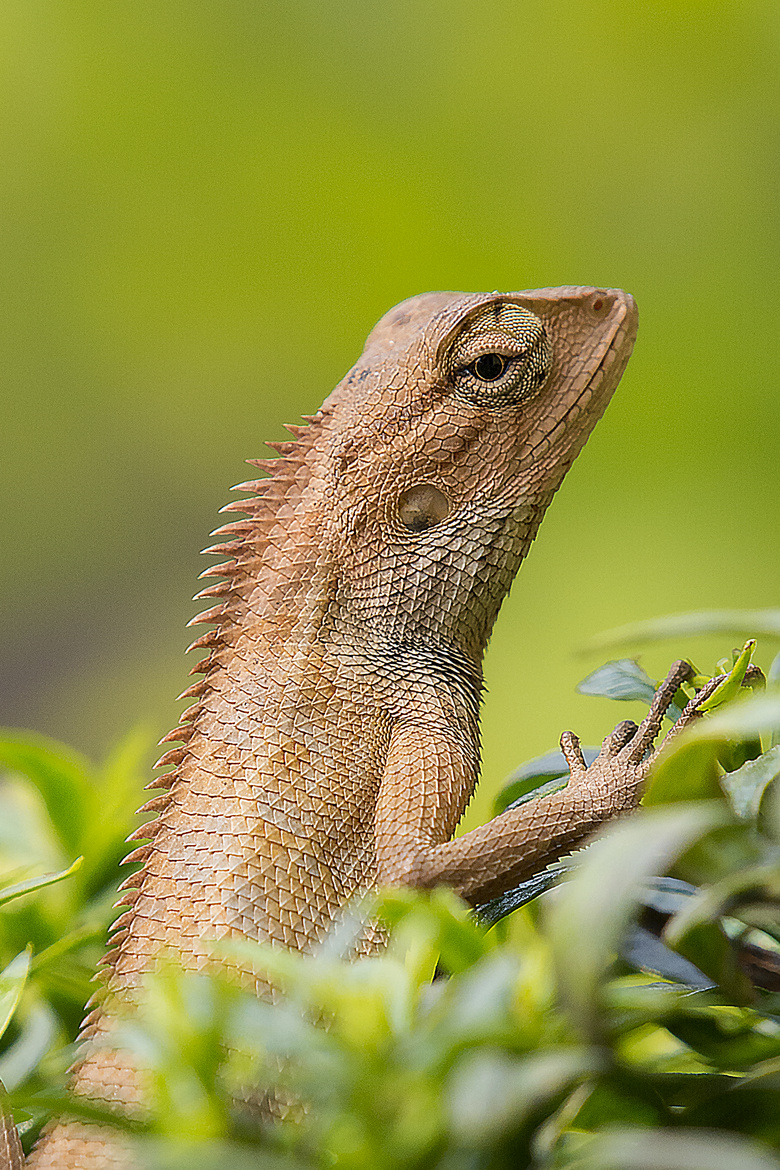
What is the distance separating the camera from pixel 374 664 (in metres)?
1.85

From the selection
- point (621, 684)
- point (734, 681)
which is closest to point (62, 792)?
point (621, 684)

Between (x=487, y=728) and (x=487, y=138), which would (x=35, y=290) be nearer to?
(x=487, y=138)

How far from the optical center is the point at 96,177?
5.69m

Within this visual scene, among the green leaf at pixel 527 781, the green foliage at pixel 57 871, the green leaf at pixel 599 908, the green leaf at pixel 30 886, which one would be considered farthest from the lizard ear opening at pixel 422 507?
the green leaf at pixel 599 908

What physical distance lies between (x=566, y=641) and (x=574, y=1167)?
448 cm

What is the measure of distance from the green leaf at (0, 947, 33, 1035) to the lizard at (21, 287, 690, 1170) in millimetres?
194

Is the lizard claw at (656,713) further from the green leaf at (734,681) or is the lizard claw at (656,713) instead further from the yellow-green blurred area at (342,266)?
the yellow-green blurred area at (342,266)

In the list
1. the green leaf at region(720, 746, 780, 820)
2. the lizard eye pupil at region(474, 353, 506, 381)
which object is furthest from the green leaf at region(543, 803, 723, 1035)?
the lizard eye pupil at region(474, 353, 506, 381)

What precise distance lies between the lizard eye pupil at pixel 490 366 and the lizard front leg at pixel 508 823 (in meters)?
0.77

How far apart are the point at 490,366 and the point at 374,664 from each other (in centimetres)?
66

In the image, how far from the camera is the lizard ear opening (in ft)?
6.43

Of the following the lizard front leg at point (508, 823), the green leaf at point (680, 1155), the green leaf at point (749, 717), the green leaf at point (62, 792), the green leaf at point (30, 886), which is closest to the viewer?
the green leaf at point (680, 1155)

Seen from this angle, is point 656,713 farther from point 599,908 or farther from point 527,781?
point 599,908

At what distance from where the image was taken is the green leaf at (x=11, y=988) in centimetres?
126
